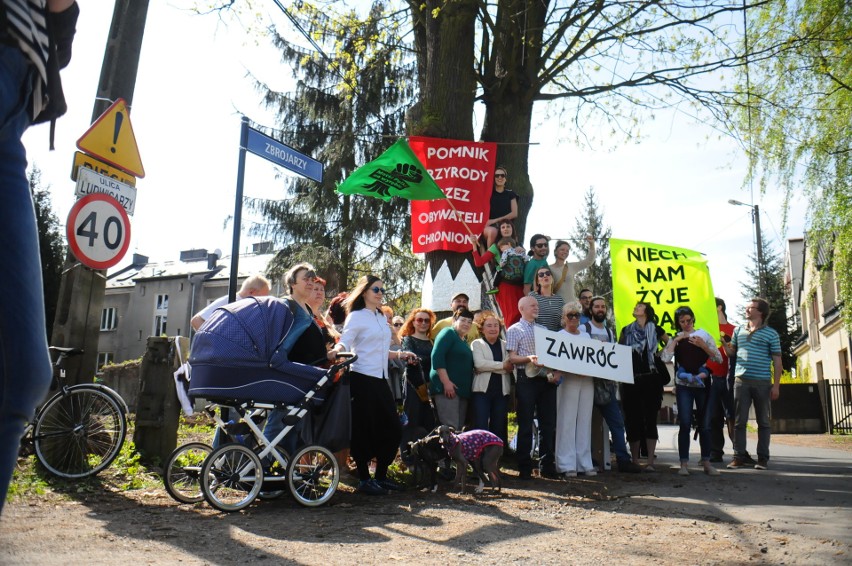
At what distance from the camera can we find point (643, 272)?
39.1 ft

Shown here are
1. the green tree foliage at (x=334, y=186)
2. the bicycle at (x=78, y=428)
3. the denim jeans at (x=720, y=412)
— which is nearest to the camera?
the bicycle at (x=78, y=428)

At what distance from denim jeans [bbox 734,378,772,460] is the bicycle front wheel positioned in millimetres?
7961

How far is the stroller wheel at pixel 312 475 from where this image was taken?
6785 mm

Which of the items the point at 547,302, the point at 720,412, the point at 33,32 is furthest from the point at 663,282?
the point at 33,32

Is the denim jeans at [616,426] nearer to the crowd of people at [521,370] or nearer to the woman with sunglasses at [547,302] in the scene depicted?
the crowd of people at [521,370]

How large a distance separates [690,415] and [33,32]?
9693 mm

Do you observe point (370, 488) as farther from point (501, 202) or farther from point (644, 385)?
point (501, 202)

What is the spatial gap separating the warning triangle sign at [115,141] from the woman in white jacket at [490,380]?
419 cm

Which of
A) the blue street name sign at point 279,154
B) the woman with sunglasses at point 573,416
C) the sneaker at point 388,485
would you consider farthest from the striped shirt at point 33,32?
the woman with sunglasses at point 573,416

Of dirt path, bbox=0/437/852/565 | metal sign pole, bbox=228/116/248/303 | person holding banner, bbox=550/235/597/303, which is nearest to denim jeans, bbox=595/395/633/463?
person holding banner, bbox=550/235/597/303

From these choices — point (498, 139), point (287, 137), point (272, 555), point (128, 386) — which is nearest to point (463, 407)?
point (272, 555)

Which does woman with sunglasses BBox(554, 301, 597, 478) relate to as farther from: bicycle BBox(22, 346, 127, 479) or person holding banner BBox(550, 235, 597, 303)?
bicycle BBox(22, 346, 127, 479)

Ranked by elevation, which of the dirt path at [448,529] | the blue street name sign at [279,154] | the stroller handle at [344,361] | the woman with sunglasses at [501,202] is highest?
the woman with sunglasses at [501,202]

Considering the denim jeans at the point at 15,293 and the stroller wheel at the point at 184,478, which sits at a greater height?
the denim jeans at the point at 15,293
